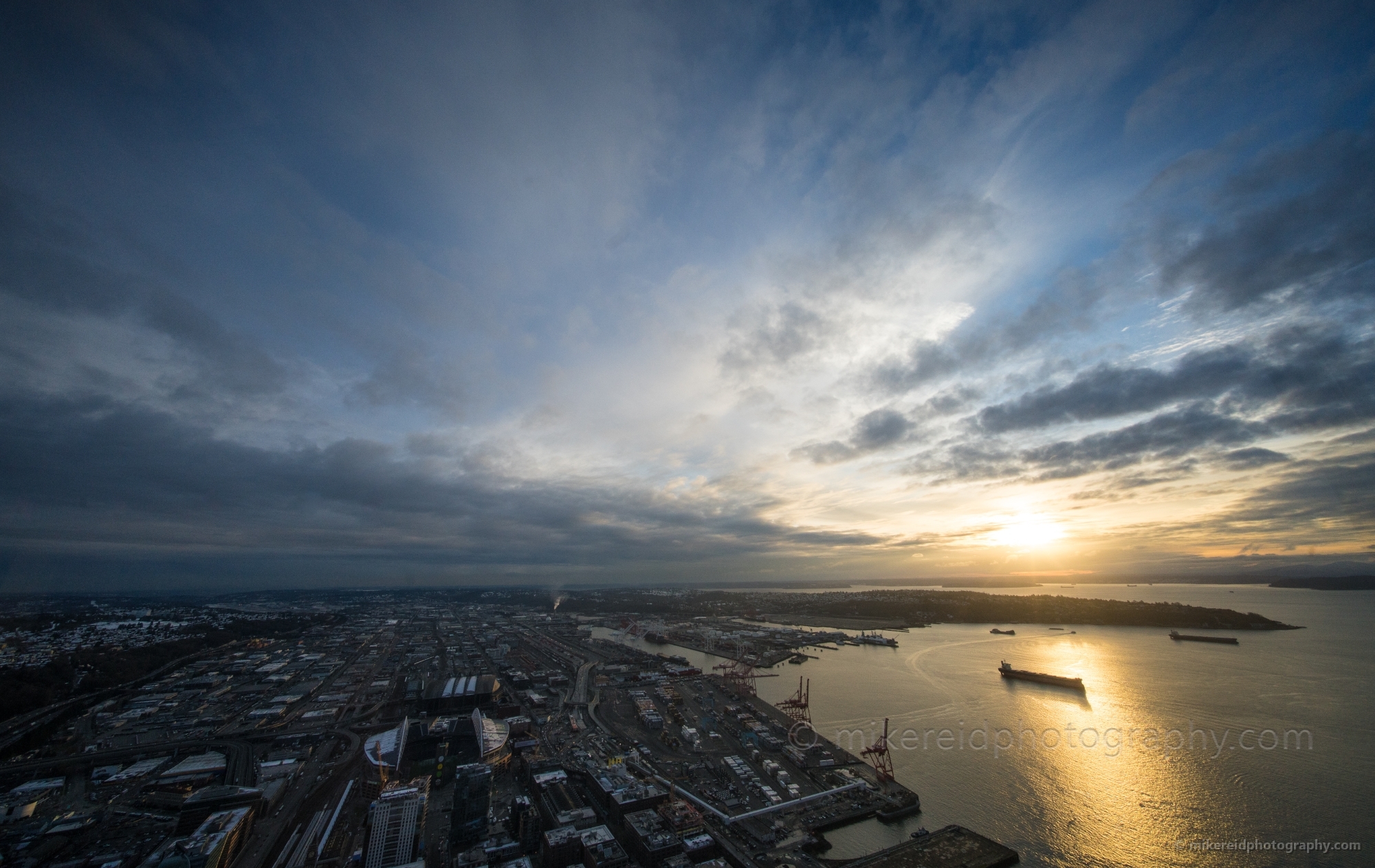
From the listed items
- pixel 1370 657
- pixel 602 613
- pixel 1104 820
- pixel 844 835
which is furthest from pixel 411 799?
pixel 602 613

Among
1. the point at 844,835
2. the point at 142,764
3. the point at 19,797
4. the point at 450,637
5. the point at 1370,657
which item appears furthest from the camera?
the point at 450,637

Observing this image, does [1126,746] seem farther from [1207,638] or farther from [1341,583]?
[1341,583]

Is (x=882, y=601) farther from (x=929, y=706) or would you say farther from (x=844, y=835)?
(x=844, y=835)

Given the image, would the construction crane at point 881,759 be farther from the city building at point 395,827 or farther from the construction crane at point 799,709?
the city building at point 395,827

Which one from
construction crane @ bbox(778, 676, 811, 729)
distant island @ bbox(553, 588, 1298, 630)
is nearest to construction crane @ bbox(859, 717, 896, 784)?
construction crane @ bbox(778, 676, 811, 729)

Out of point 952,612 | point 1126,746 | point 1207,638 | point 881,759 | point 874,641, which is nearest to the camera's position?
point 881,759

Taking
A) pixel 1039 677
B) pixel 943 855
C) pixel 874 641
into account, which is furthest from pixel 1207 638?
pixel 943 855
